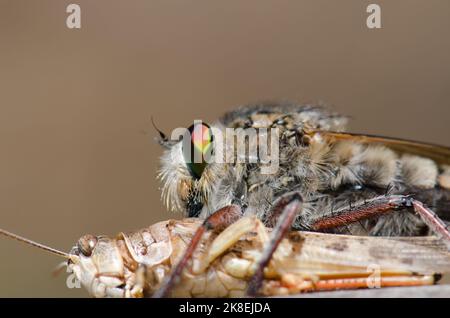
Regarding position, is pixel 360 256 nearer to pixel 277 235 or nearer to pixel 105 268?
pixel 277 235

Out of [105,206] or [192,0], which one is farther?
[192,0]

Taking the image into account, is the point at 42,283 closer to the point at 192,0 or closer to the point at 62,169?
the point at 62,169

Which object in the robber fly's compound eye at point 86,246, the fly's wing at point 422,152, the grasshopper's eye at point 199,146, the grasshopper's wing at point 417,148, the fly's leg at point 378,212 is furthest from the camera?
the grasshopper's wing at point 417,148

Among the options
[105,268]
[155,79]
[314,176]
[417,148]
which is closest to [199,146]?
[314,176]

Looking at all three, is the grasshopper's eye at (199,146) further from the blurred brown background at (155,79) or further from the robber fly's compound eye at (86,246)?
the blurred brown background at (155,79)

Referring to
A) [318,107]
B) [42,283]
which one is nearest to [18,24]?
[42,283]

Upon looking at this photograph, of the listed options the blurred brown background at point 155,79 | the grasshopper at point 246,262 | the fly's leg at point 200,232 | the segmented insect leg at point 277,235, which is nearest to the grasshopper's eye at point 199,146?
the fly's leg at point 200,232
